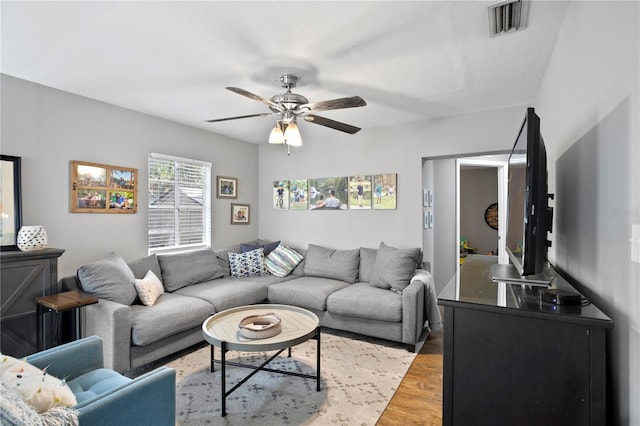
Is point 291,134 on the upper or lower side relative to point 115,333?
upper

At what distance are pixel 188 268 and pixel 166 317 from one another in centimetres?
107

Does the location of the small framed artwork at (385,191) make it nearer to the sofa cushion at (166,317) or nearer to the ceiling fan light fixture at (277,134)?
the ceiling fan light fixture at (277,134)

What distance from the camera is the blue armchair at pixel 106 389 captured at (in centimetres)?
132

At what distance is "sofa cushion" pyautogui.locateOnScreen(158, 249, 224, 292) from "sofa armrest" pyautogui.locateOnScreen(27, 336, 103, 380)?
1.73 meters

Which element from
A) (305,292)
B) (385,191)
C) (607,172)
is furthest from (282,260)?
(607,172)

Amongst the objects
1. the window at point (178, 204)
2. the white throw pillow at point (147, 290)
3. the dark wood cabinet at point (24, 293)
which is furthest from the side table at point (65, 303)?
the window at point (178, 204)

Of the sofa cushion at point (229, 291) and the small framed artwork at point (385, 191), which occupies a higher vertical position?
the small framed artwork at point (385, 191)

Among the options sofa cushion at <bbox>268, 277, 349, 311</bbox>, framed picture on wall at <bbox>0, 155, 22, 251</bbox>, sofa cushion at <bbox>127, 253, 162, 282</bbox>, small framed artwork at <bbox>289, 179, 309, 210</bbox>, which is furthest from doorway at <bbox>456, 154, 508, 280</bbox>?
framed picture on wall at <bbox>0, 155, 22, 251</bbox>

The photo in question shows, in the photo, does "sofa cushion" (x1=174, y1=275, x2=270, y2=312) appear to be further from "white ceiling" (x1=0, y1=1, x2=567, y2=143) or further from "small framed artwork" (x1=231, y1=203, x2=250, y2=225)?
"white ceiling" (x1=0, y1=1, x2=567, y2=143)

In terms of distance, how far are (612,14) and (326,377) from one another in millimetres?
2755

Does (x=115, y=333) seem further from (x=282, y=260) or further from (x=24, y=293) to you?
(x=282, y=260)

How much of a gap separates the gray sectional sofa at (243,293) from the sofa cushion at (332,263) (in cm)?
1

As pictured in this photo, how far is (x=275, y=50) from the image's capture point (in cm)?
231

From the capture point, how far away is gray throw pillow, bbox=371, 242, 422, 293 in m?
3.61
